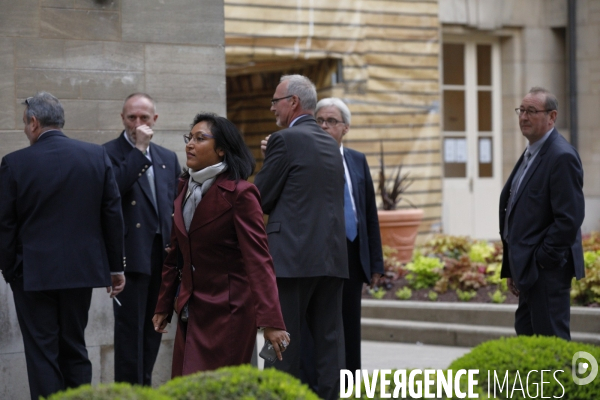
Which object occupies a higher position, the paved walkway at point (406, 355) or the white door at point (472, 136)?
the white door at point (472, 136)

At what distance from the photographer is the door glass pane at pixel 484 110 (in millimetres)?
15664

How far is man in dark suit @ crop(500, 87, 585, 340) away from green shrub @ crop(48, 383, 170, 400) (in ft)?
11.0

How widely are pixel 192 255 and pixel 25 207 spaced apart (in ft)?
4.13

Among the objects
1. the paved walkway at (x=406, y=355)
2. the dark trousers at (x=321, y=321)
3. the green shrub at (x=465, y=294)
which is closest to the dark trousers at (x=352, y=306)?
the dark trousers at (x=321, y=321)

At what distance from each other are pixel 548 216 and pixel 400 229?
6424 mm

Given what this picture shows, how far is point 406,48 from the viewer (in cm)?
1458

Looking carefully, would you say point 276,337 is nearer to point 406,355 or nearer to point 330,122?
point 330,122

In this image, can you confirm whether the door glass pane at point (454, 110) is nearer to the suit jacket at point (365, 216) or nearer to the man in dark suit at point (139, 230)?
the suit jacket at point (365, 216)

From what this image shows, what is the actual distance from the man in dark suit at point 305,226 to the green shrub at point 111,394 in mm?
2638

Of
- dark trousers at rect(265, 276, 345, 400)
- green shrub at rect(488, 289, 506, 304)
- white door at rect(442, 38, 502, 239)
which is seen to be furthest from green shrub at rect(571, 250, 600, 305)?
white door at rect(442, 38, 502, 239)

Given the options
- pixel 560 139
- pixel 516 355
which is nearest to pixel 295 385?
pixel 516 355

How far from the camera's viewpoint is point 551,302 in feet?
18.7

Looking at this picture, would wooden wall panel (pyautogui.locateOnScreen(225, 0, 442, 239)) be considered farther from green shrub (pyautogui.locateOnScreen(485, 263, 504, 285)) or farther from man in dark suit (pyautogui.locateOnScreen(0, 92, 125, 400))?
man in dark suit (pyautogui.locateOnScreen(0, 92, 125, 400))

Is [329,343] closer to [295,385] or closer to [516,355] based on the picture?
[516,355]
